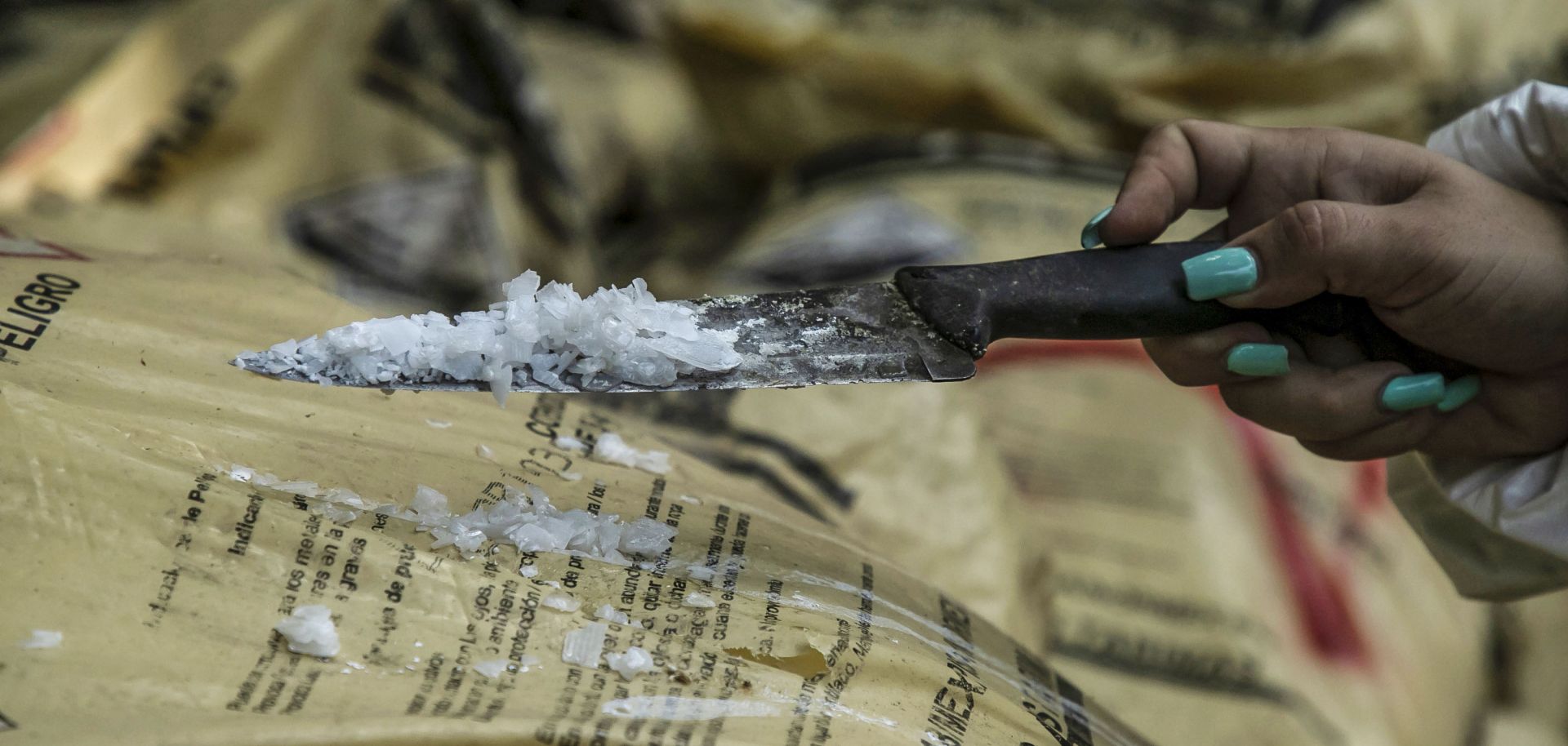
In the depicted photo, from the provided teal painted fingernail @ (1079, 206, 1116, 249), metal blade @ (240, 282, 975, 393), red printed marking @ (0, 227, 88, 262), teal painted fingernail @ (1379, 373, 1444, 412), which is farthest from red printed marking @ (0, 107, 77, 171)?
teal painted fingernail @ (1379, 373, 1444, 412)

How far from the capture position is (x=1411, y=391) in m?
0.62

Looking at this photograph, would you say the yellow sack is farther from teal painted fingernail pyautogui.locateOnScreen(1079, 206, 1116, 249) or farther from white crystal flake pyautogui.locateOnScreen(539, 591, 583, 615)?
teal painted fingernail pyautogui.locateOnScreen(1079, 206, 1116, 249)

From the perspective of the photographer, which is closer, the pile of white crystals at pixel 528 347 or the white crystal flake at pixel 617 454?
the pile of white crystals at pixel 528 347

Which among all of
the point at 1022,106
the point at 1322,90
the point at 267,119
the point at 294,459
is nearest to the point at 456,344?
the point at 294,459

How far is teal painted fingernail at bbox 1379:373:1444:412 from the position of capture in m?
0.62

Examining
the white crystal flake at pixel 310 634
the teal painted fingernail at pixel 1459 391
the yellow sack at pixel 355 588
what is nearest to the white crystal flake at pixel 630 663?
the yellow sack at pixel 355 588

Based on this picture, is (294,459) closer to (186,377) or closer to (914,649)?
(186,377)

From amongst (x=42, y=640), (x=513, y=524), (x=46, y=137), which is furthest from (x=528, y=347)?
(x=46, y=137)

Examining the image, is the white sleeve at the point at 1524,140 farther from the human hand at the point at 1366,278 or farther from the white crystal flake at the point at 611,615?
the white crystal flake at the point at 611,615

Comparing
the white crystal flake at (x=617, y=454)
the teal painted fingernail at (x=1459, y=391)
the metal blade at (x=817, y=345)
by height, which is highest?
the teal painted fingernail at (x=1459, y=391)

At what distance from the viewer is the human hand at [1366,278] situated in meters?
0.57

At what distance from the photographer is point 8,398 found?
0.51m

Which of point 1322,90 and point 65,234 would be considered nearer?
point 65,234

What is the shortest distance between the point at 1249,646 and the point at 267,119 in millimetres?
966
